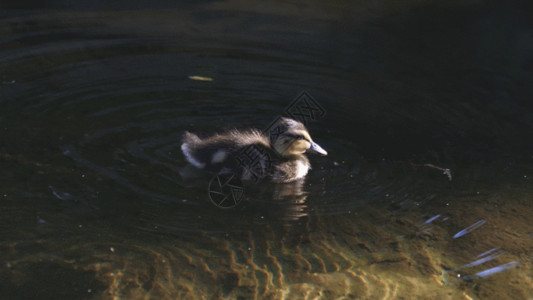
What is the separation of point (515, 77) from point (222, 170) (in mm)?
3123

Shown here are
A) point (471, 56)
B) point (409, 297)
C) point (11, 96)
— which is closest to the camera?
point (409, 297)

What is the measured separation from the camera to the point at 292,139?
449 cm

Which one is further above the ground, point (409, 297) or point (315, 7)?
point (315, 7)

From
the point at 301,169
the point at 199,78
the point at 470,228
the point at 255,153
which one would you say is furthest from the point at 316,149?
the point at 199,78

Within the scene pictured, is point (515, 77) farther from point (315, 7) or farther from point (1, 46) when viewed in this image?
point (1, 46)

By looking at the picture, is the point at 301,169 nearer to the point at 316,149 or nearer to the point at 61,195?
the point at 316,149

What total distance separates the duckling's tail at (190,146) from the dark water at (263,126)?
4.0 inches

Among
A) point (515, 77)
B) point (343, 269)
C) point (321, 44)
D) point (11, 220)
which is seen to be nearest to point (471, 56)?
point (515, 77)

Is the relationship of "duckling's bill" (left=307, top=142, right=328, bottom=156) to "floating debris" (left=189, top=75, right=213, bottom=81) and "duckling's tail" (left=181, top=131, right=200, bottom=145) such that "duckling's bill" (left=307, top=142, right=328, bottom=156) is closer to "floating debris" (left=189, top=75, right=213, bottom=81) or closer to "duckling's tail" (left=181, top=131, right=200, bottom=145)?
"duckling's tail" (left=181, top=131, right=200, bottom=145)

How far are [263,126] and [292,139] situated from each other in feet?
1.96

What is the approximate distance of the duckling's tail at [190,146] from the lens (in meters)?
4.36

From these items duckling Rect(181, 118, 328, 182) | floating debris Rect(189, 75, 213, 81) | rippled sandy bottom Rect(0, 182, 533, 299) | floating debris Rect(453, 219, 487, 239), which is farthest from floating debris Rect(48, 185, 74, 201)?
floating debris Rect(453, 219, 487, 239)

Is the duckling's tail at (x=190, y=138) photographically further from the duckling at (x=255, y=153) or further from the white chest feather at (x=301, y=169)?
the white chest feather at (x=301, y=169)

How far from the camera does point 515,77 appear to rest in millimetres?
5957
